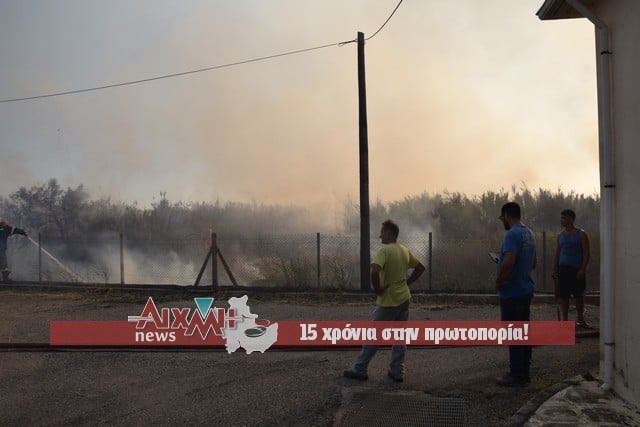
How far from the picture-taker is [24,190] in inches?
883

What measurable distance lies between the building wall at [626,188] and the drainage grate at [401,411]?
55.1 inches

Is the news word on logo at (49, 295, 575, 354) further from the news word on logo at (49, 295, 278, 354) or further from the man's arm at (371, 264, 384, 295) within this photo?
the man's arm at (371, 264, 384, 295)

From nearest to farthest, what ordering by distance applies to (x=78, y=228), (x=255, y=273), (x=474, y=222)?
(x=255, y=273), (x=474, y=222), (x=78, y=228)

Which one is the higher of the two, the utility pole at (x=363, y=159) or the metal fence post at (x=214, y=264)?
the utility pole at (x=363, y=159)

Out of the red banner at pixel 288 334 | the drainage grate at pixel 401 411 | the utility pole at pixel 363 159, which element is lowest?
the drainage grate at pixel 401 411

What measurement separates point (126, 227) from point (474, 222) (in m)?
13.3

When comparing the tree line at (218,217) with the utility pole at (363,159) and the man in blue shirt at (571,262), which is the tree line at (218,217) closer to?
the utility pole at (363,159)

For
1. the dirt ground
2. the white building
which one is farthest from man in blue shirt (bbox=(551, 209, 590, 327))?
the white building

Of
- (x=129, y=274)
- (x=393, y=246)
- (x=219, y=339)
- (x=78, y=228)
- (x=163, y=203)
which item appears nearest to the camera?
(x=393, y=246)

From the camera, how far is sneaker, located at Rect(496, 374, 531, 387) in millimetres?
4875

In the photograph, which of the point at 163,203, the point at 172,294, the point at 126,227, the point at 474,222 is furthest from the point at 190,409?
the point at 163,203

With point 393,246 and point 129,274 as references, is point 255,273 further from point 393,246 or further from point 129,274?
point 393,246

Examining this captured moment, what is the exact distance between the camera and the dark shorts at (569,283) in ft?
22.7

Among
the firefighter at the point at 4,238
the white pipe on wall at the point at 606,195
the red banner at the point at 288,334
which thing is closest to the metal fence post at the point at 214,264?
the red banner at the point at 288,334
